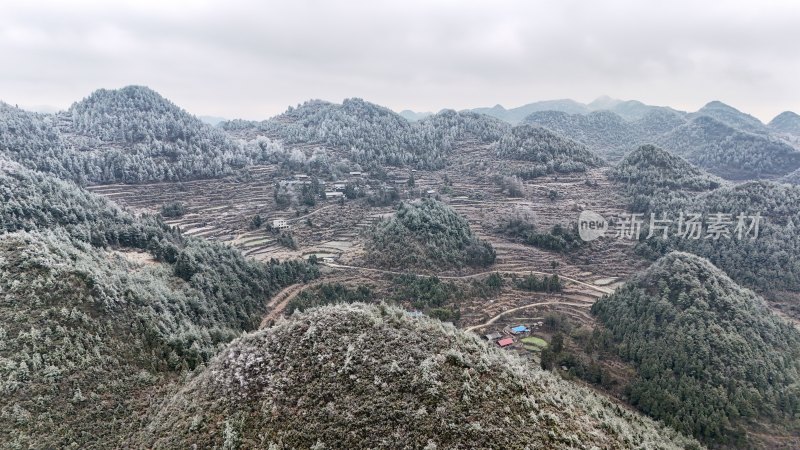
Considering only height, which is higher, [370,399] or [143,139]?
[143,139]

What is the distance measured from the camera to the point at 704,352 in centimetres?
3381

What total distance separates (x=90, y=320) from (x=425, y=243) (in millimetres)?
40644

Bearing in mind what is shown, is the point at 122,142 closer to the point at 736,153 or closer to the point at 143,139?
the point at 143,139

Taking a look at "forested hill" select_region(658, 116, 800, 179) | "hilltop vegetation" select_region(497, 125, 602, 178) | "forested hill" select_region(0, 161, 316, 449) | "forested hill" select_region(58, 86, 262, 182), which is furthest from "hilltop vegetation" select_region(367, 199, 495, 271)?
"forested hill" select_region(658, 116, 800, 179)

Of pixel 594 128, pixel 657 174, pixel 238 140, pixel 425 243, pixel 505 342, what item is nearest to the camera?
pixel 505 342

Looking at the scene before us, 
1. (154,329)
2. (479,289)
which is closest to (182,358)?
(154,329)

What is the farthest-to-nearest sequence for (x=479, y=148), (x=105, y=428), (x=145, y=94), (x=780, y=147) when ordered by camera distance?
(x=780, y=147) → (x=479, y=148) → (x=145, y=94) → (x=105, y=428)

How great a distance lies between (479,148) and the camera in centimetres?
11688

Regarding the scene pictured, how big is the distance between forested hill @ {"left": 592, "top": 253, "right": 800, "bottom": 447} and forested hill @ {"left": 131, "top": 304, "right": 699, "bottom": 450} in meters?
13.4

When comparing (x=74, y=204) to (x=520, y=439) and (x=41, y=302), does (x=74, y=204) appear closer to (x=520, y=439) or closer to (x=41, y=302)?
(x=41, y=302)

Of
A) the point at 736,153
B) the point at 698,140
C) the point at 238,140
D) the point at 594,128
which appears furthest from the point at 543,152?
the point at 594,128

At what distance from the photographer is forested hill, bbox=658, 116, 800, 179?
12262 cm

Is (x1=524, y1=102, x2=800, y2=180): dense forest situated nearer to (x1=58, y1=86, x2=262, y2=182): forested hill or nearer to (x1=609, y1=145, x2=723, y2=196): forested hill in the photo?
(x1=609, y1=145, x2=723, y2=196): forested hill

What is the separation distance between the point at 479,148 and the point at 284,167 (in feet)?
178
